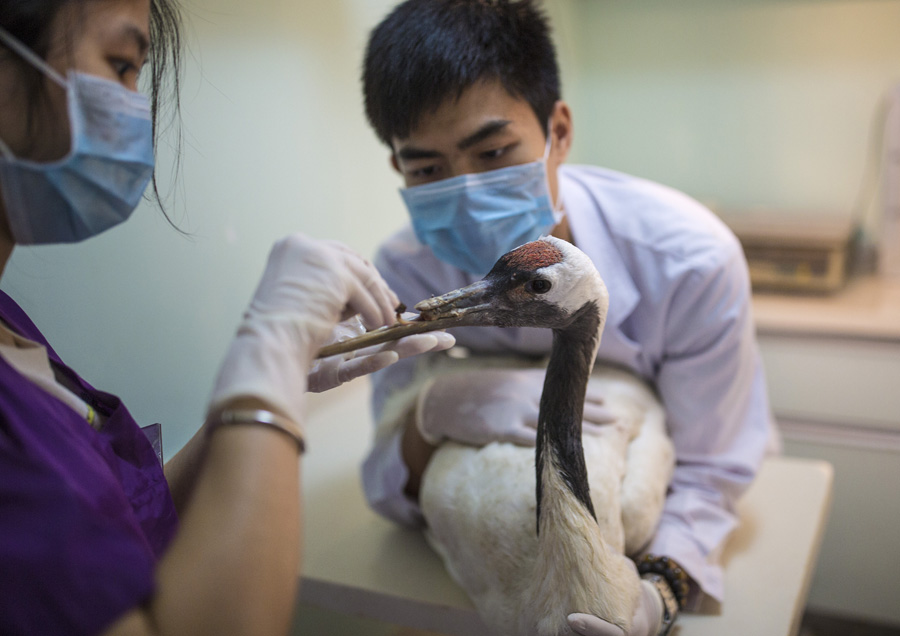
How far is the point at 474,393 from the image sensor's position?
3.80 feet

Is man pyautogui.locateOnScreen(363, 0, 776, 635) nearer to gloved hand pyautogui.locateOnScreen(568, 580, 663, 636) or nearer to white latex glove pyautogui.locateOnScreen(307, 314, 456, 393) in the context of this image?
gloved hand pyautogui.locateOnScreen(568, 580, 663, 636)

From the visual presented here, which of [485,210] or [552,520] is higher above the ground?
[485,210]

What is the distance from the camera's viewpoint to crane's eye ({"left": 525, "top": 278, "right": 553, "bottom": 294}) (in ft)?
2.61

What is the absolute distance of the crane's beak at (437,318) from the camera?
741 mm

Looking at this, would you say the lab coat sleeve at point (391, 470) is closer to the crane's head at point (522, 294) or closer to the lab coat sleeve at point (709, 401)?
the lab coat sleeve at point (709, 401)

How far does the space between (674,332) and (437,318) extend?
622 millimetres

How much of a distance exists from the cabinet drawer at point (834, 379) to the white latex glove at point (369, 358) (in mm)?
1428

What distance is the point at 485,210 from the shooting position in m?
1.02

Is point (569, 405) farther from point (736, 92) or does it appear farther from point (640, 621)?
point (736, 92)

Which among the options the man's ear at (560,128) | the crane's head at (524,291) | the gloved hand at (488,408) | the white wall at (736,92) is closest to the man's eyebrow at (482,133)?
the man's ear at (560,128)

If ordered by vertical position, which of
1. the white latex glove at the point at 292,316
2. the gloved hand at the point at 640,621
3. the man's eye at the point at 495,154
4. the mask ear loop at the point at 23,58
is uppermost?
the mask ear loop at the point at 23,58

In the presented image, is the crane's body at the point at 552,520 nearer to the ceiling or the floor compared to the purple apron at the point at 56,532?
nearer to the floor

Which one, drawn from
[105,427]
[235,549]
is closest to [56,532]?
[235,549]

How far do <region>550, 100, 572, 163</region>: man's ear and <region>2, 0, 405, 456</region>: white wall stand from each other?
0.38 metres
